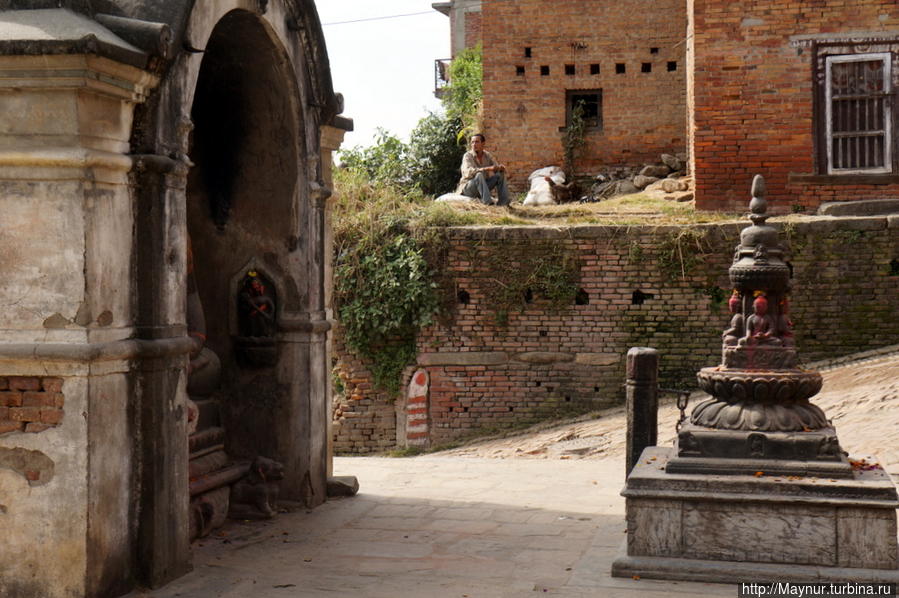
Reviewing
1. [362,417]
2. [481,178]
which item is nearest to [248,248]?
[362,417]

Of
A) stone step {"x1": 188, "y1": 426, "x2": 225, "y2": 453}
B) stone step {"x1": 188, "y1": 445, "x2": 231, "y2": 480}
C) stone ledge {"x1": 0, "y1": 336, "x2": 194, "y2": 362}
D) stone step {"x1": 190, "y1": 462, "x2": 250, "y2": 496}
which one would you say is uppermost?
stone ledge {"x1": 0, "y1": 336, "x2": 194, "y2": 362}

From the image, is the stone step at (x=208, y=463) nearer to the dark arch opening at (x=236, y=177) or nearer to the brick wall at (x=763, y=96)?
the dark arch opening at (x=236, y=177)

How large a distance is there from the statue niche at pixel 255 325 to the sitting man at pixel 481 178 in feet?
31.4

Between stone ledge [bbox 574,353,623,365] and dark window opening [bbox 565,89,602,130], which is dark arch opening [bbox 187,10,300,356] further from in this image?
Result: dark window opening [bbox 565,89,602,130]

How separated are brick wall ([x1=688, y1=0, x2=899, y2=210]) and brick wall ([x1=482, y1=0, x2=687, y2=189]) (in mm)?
3948

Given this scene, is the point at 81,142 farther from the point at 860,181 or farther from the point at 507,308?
the point at 860,181

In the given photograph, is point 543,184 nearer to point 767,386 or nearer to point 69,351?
point 767,386

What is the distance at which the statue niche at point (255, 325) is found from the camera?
7531 millimetres

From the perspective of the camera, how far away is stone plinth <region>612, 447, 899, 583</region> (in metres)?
5.48

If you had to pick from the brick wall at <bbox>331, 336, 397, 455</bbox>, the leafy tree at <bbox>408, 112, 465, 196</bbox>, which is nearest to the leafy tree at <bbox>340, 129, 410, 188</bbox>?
the leafy tree at <bbox>408, 112, 465, 196</bbox>

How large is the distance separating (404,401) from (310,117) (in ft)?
24.8

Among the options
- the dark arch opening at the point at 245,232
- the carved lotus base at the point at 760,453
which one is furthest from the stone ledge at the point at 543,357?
the carved lotus base at the point at 760,453

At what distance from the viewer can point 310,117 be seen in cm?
775

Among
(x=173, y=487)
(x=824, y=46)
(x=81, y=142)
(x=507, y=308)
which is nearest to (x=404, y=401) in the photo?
(x=507, y=308)
